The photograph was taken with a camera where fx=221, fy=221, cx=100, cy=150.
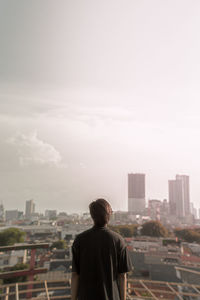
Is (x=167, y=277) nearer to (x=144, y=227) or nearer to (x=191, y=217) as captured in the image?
(x=144, y=227)

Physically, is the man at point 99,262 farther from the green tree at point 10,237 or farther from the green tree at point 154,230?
the green tree at point 154,230

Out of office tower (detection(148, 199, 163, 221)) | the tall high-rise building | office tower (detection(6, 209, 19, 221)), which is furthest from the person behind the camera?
the tall high-rise building

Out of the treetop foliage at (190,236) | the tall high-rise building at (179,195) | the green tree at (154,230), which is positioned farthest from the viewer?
the tall high-rise building at (179,195)

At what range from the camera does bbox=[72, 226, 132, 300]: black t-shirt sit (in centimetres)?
93

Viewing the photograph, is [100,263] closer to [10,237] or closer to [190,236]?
[10,237]

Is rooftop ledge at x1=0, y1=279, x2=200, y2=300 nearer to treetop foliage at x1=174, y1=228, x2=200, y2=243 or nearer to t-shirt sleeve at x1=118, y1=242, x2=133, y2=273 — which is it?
t-shirt sleeve at x1=118, y1=242, x2=133, y2=273

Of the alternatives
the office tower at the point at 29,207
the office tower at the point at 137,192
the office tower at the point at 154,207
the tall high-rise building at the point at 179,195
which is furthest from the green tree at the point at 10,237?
the office tower at the point at 137,192

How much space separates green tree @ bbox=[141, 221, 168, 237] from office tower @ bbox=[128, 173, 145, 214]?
131 feet

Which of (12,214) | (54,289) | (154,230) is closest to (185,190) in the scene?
(154,230)

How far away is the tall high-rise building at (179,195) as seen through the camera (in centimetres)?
5656

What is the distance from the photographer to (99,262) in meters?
0.94

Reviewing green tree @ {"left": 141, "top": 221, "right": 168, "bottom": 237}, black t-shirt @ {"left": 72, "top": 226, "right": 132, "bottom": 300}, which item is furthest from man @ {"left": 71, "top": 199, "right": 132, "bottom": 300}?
green tree @ {"left": 141, "top": 221, "right": 168, "bottom": 237}

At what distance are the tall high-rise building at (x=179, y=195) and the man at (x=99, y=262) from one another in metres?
59.4

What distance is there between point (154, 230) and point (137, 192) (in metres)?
40.8
